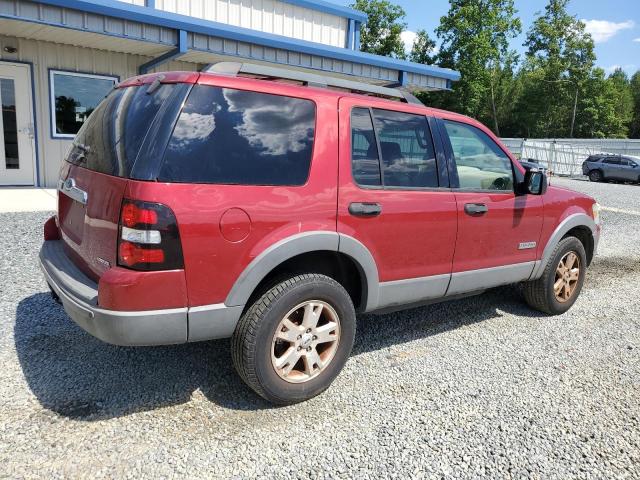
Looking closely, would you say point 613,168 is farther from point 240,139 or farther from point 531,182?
point 240,139

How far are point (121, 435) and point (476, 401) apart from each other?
2.12 metres

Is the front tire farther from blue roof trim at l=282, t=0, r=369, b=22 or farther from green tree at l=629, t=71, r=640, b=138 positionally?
green tree at l=629, t=71, r=640, b=138

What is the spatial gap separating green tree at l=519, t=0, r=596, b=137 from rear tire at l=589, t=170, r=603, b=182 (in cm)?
2870

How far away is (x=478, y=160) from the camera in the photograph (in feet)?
13.6

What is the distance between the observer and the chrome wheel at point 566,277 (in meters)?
4.93

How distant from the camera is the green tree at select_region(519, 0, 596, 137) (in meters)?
53.3

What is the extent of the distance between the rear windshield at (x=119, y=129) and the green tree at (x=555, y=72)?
5739cm

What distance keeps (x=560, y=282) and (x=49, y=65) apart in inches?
398

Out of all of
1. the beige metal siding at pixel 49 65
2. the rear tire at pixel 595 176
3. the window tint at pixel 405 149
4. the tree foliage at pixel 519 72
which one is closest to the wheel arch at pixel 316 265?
the window tint at pixel 405 149

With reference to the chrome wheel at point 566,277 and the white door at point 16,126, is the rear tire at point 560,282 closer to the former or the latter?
the chrome wheel at point 566,277

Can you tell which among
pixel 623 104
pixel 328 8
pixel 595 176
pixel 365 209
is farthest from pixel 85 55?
pixel 623 104

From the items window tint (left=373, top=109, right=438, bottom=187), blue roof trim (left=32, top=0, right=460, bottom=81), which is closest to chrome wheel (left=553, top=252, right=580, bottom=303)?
window tint (left=373, top=109, right=438, bottom=187)

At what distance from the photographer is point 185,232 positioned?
8.52 feet

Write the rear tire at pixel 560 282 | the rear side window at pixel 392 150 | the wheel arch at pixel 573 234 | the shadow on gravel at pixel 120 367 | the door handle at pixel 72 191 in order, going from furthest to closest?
the rear tire at pixel 560 282, the wheel arch at pixel 573 234, the rear side window at pixel 392 150, the shadow on gravel at pixel 120 367, the door handle at pixel 72 191
